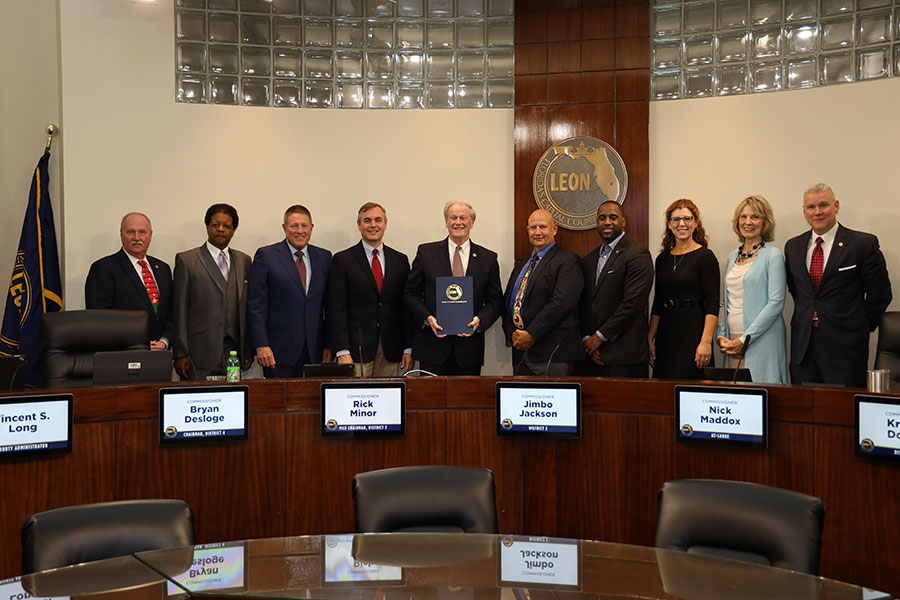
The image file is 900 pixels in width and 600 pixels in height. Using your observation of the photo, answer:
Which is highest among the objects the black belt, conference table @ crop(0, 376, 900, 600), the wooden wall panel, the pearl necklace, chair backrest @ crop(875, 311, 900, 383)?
the wooden wall panel

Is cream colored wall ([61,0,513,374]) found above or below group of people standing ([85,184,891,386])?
above

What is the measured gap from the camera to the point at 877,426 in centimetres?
279

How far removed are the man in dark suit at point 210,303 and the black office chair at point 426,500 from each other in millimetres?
2817

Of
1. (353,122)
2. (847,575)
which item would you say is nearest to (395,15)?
(353,122)

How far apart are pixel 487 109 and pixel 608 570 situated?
175 inches

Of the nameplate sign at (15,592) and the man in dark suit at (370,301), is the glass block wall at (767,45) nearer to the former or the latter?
the man in dark suit at (370,301)

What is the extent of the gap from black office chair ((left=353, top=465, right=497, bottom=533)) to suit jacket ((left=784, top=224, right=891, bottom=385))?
3064 millimetres

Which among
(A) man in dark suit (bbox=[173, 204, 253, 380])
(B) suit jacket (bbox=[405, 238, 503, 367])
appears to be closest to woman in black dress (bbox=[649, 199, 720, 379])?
(B) suit jacket (bbox=[405, 238, 503, 367])

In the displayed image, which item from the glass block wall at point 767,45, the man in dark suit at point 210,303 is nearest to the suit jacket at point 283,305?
the man in dark suit at point 210,303

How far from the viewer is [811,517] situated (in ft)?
6.53

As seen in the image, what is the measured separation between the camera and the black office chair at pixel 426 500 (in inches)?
90.8

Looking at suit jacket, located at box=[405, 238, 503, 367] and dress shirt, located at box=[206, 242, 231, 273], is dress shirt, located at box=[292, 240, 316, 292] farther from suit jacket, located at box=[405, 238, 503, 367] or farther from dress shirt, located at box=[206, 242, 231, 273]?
suit jacket, located at box=[405, 238, 503, 367]

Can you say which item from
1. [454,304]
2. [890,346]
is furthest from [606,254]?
[890,346]

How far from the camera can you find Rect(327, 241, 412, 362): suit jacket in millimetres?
5004
